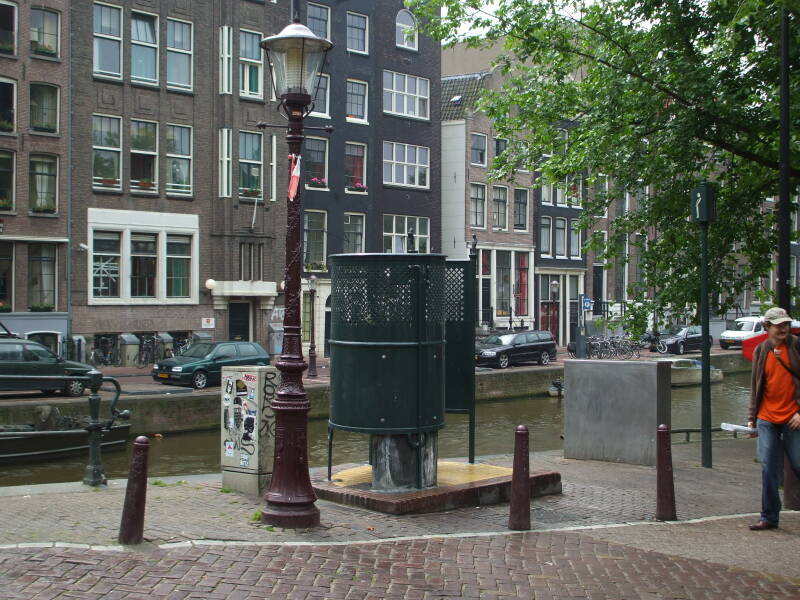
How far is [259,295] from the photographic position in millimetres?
38188

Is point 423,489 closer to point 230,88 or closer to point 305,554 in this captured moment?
point 305,554

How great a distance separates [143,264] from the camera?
1405 inches

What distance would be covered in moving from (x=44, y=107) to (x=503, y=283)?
2513 centimetres

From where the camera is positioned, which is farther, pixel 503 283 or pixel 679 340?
pixel 503 283

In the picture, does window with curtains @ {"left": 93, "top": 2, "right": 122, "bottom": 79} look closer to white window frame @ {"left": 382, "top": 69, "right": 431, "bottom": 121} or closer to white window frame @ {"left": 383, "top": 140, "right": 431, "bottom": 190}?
white window frame @ {"left": 382, "top": 69, "right": 431, "bottom": 121}

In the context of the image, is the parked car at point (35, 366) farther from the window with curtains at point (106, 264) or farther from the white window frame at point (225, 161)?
the white window frame at point (225, 161)

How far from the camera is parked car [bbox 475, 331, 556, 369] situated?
37.0 meters

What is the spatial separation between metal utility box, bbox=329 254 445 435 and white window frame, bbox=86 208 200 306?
2654cm

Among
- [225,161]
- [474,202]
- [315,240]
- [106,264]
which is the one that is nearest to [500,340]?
[315,240]

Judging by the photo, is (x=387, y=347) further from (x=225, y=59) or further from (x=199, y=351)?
(x=225, y=59)

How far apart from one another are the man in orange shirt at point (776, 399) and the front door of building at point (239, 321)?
101 feet

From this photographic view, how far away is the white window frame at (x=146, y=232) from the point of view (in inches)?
1345

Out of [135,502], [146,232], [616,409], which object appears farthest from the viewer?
[146,232]

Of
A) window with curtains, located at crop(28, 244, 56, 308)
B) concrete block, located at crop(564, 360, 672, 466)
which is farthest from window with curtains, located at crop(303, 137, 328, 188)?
concrete block, located at crop(564, 360, 672, 466)
